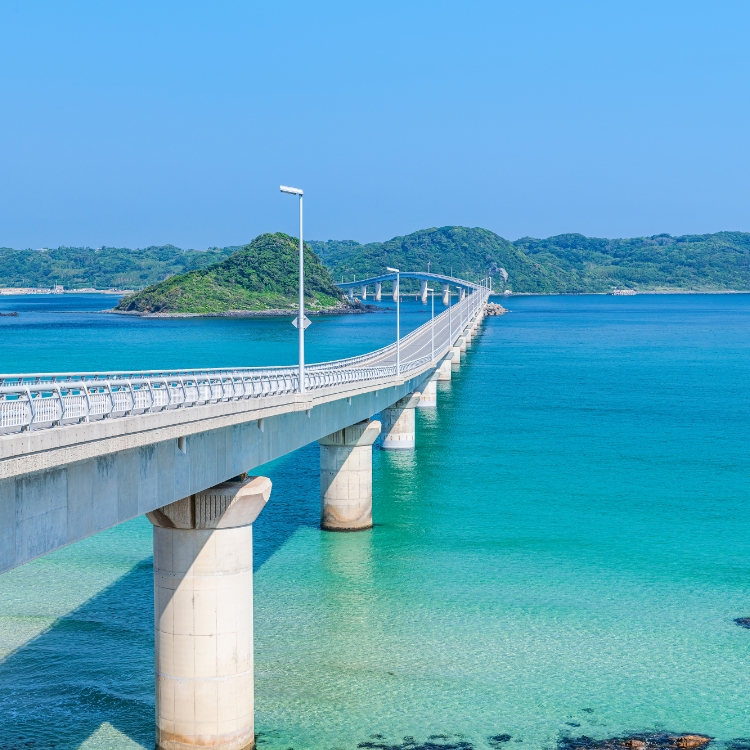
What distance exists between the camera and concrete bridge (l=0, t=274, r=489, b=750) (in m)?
18.4

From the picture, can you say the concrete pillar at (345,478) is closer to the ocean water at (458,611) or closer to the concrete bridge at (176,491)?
the ocean water at (458,611)

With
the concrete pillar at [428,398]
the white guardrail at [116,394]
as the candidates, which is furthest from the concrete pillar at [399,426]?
the white guardrail at [116,394]

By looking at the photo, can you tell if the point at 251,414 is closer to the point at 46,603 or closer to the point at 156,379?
the point at 156,379

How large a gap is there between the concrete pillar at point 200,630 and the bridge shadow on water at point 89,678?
164 cm

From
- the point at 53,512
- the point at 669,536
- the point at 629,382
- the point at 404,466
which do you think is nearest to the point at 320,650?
the point at 53,512

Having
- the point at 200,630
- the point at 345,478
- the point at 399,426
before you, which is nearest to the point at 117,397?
the point at 200,630

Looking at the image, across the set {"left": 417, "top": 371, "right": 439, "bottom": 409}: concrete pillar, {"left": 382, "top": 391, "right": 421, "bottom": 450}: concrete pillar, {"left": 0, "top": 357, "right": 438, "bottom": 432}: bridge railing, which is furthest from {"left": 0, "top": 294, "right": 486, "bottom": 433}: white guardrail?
{"left": 417, "top": 371, "right": 439, "bottom": 409}: concrete pillar

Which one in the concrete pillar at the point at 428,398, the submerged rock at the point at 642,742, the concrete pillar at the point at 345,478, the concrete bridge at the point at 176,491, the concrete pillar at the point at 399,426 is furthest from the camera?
the concrete pillar at the point at 428,398

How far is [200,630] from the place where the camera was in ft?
83.5

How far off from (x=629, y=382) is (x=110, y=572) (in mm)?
85031

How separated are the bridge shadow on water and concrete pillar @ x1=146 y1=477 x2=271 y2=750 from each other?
1636 mm

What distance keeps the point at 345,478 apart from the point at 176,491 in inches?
929

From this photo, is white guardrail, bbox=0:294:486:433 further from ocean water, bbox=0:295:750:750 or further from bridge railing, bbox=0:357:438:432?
ocean water, bbox=0:295:750:750

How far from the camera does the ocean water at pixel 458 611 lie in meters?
27.9
